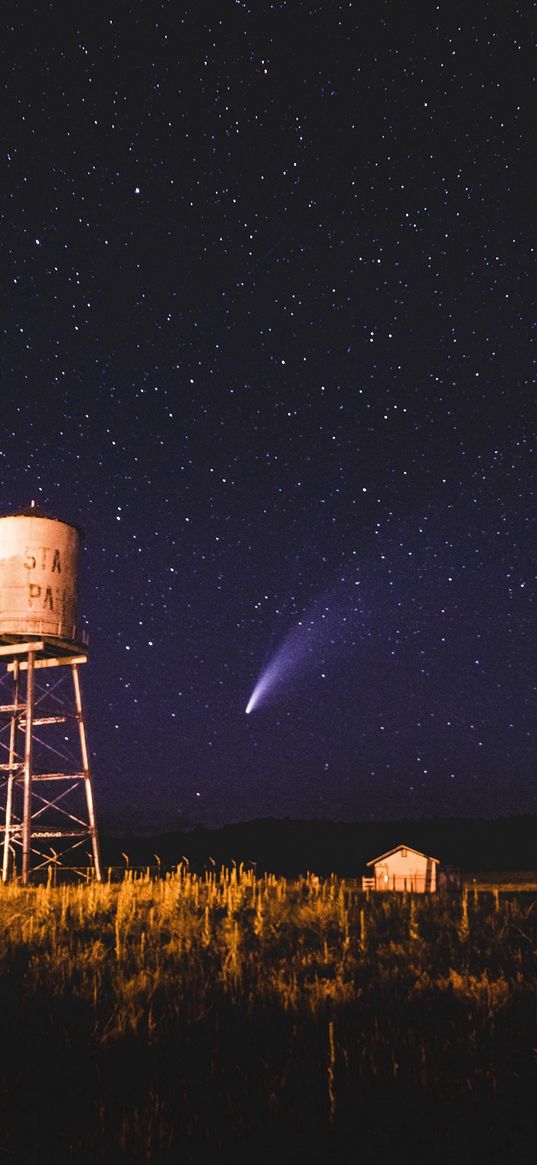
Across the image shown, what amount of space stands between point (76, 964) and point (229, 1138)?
4355 millimetres

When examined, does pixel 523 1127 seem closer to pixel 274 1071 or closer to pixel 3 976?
pixel 274 1071

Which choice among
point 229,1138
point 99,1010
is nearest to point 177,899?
point 99,1010

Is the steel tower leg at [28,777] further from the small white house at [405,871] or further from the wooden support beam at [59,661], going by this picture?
the small white house at [405,871]

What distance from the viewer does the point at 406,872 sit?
141 feet

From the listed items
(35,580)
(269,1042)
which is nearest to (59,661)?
(35,580)

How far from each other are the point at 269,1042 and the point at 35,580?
2235 cm

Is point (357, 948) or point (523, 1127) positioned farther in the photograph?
point (357, 948)

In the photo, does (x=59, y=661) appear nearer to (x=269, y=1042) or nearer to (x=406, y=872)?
(x=406, y=872)

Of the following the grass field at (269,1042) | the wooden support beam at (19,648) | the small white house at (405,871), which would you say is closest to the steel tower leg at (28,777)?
the wooden support beam at (19,648)

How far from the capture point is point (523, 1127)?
4.93 m

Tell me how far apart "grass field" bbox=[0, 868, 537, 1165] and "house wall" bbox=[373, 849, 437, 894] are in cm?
3247

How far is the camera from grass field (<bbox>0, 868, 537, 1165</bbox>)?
4.81 meters

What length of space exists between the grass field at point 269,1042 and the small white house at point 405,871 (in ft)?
107

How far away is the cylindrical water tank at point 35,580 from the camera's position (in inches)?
1082
